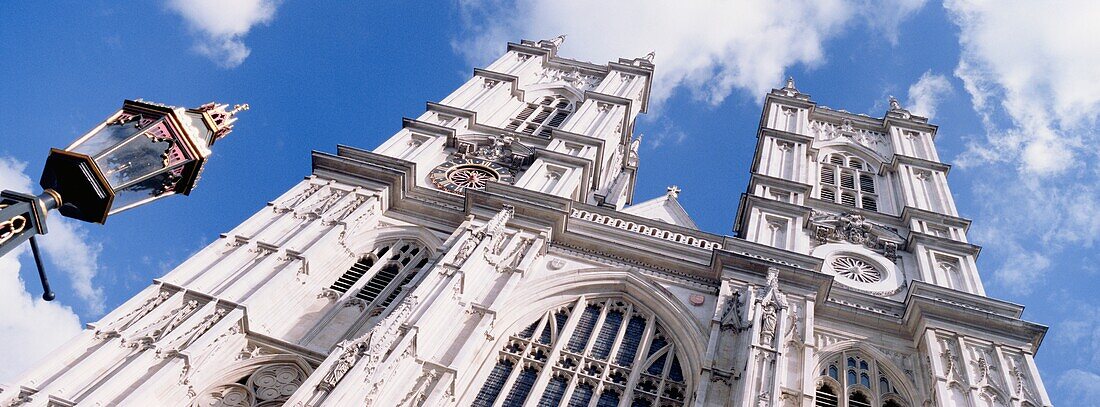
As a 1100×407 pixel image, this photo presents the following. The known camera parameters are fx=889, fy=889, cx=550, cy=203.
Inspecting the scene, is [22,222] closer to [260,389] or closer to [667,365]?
[260,389]

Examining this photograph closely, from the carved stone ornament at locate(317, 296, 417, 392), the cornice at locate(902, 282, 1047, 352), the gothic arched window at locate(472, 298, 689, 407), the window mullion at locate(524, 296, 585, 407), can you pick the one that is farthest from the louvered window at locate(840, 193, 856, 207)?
the carved stone ornament at locate(317, 296, 417, 392)

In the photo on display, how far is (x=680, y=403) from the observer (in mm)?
17312

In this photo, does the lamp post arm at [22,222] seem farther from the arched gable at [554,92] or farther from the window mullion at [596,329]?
the arched gable at [554,92]

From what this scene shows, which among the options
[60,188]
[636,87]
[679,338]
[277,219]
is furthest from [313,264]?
[636,87]

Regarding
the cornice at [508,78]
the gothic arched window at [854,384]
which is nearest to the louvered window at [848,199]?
the gothic arched window at [854,384]

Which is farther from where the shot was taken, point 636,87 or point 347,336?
point 636,87

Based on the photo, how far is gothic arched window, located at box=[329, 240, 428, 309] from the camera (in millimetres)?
19875

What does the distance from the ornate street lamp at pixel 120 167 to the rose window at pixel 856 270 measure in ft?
59.8

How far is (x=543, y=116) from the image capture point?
33312 mm

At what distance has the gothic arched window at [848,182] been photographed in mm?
28422

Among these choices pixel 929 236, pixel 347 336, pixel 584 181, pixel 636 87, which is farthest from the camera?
pixel 636 87

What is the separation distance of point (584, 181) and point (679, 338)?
8422 millimetres

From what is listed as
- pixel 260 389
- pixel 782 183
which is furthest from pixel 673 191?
pixel 260 389

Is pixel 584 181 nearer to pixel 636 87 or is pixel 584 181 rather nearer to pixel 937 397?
pixel 636 87
